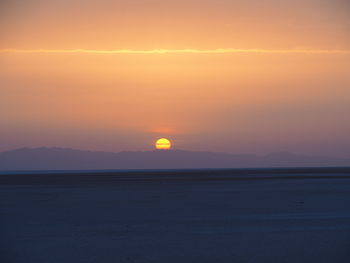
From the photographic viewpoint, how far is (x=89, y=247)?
16.9 meters

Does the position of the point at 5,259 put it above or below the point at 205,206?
below

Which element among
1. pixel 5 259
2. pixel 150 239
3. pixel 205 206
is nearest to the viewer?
pixel 5 259

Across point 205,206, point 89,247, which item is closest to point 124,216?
point 205,206

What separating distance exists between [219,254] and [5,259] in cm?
585

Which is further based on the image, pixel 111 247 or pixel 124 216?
pixel 124 216

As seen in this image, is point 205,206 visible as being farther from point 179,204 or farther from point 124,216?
point 124,216

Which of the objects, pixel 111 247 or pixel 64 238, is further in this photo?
pixel 64 238

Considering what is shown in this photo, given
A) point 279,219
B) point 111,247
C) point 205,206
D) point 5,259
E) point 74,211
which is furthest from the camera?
point 205,206

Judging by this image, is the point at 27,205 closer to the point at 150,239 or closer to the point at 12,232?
the point at 12,232

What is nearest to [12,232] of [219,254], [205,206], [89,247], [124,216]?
[89,247]

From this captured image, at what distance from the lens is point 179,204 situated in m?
31.3

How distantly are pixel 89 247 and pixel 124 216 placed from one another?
8419mm

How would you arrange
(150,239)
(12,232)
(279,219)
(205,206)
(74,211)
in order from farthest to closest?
(205,206), (74,211), (279,219), (12,232), (150,239)

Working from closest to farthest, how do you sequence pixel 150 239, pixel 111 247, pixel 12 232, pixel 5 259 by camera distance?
pixel 5 259
pixel 111 247
pixel 150 239
pixel 12 232
